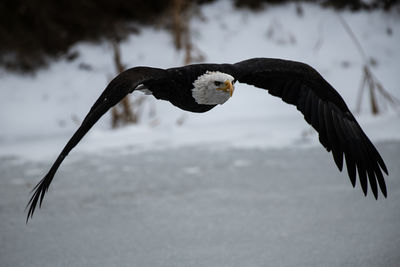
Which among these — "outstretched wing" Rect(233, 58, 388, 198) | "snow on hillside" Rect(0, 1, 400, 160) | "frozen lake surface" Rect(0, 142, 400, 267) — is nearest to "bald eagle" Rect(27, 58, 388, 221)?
"outstretched wing" Rect(233, 58, 388, 198)

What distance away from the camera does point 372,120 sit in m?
5.67

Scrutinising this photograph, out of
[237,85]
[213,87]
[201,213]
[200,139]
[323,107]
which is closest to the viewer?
[213,87]

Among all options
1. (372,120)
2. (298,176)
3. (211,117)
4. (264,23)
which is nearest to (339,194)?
(298,176)

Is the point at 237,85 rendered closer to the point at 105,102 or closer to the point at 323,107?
the point at 323,107

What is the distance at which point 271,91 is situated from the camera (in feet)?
10.1

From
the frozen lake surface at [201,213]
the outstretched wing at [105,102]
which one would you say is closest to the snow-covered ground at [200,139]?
the frozen lake surface at [201,213]

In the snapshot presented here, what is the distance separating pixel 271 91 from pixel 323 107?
0.96ft

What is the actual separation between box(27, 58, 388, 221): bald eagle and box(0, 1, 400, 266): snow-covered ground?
0.45 metres

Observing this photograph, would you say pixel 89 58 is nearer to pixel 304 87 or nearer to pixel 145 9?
pixel 145 9

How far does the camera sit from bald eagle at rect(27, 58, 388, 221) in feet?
7.83

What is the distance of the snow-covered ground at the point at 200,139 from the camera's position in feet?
10.1

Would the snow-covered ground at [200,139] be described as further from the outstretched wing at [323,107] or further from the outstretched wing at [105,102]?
the outstretched wing at [105,102]

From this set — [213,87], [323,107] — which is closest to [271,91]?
[323,107]

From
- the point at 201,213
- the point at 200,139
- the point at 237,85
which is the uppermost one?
the point at 237,85
